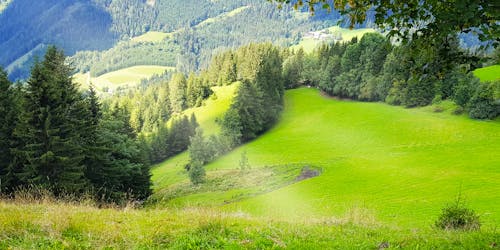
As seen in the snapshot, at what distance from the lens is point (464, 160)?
48531 mm

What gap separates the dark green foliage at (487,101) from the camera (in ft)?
219

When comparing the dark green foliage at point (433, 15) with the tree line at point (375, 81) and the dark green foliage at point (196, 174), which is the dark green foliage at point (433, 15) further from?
the dark green foliage at point (196, 174)

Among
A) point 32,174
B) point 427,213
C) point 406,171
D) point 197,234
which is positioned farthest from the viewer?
point 406,171

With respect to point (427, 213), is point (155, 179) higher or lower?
lower

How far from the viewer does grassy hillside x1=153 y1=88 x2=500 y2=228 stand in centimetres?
2966

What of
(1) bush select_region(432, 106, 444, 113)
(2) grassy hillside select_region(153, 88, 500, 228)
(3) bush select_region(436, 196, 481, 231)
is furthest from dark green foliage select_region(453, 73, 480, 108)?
(3) bush select_region(436, 196, 481, 231)

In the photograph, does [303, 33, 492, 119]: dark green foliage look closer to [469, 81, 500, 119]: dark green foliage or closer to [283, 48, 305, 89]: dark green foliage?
[469, 81, 500, 119]: dark green foliage

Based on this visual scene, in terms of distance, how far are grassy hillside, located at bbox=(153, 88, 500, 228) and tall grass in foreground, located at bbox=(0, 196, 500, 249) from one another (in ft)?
10.5

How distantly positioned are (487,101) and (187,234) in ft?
236

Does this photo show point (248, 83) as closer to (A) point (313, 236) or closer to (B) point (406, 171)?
(B) point (406, 171)

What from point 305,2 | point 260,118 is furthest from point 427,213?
point 260,118

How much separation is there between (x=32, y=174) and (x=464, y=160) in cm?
4729

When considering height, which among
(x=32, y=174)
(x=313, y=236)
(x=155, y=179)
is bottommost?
(x=155, y=179)

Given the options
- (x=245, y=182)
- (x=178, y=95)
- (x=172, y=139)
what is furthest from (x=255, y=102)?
(x=245, y=182)
